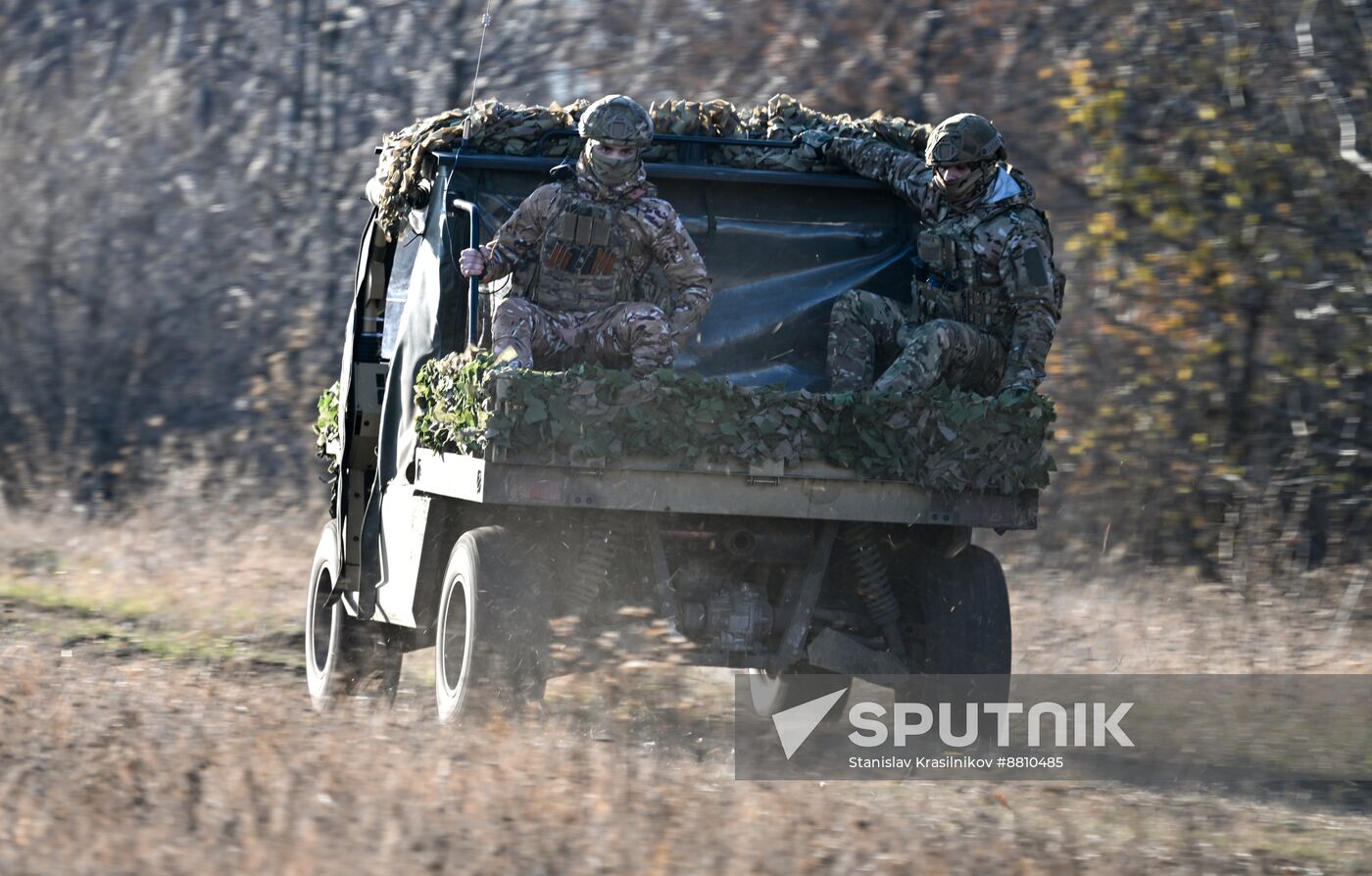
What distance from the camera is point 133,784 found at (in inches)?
234

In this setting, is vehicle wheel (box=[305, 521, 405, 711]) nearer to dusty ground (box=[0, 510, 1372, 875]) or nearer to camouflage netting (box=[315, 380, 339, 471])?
dusty ground (box=[0, 510, 1372, 875])

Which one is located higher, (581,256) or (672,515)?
(581,256)

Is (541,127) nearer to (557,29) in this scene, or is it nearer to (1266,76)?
(1266,76)

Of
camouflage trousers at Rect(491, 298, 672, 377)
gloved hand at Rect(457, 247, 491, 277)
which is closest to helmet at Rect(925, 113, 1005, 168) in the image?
camouflage trousers at Rect(491, 298, 672, 377)

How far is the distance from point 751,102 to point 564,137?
9698mm

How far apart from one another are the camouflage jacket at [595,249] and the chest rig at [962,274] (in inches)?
38.9

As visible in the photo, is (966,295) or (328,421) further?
(328,421)

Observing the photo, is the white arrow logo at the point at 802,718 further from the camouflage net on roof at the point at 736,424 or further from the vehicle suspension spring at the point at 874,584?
the camouflage net on roof at the point at 736,424

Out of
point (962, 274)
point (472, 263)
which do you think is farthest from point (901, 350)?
point (472, 263)

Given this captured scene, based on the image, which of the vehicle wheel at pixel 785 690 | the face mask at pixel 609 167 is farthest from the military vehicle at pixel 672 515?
the vehicle wheel at pixel 785 690

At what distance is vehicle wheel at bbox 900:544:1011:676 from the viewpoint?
24.8ft

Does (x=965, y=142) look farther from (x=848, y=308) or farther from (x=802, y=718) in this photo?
(x=802, y=718)

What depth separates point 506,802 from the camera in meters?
5.84

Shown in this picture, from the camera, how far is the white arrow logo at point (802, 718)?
864 centimetres
